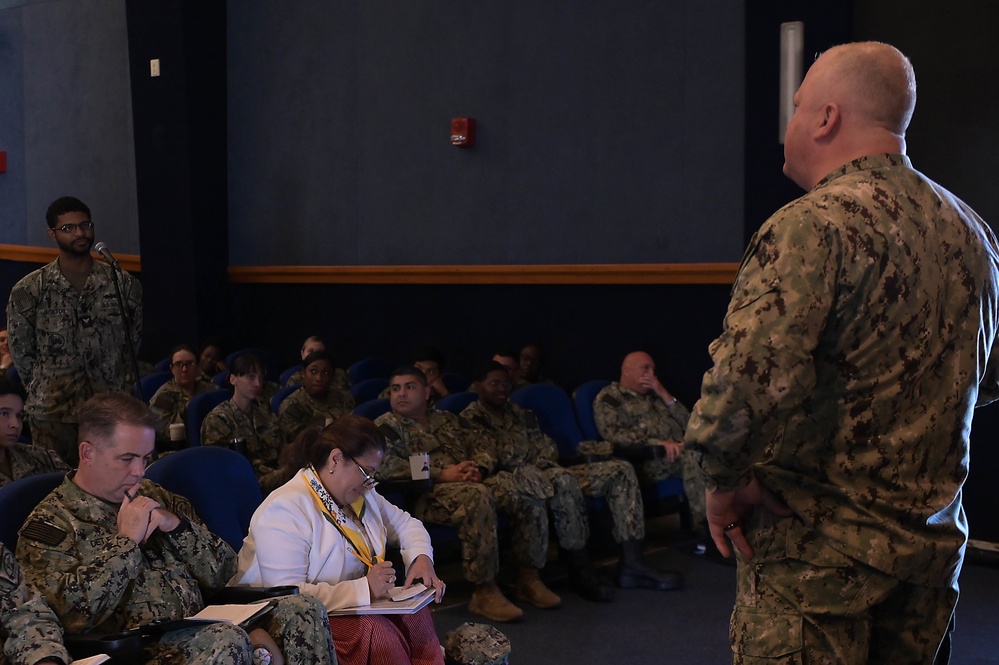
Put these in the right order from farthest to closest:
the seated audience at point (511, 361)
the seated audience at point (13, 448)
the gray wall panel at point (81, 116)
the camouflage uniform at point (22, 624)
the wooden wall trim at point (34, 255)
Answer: the gray wall panel at point (81, 116), the wooden wall trim at point (34, 255), the seated audience at point (511, 361), the seated audience at point (13, 448), the camouflage uniform at point (22, 624)

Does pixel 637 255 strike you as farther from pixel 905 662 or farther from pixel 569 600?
pixel 905 662

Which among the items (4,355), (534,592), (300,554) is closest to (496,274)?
(534,592)

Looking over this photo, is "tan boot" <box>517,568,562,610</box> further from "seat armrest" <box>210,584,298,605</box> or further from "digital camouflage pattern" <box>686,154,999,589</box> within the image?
"digital camouflage pattern" <box>686,154,999,589</box>

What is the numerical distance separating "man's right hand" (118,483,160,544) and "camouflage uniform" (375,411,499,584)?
65.1 inches

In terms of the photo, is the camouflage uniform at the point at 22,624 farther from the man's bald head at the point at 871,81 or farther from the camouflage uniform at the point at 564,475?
the camouflage uniform at the point at 564,475

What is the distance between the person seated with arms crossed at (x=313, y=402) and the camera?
17.8ft

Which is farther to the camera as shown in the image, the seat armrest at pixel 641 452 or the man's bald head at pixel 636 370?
the man's bald head at pixel 636 370

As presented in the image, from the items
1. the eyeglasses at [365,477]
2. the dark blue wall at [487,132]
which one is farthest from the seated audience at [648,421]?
the eyeglasses at [365,477]

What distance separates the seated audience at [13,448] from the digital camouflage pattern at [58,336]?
3.03 feet

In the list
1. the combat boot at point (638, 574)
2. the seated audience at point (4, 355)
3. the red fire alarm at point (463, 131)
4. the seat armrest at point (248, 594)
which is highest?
the red fire alarm at point (463, 131)

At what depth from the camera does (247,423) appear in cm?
484

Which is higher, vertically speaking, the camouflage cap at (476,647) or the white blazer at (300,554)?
the white blazer at (300,554)

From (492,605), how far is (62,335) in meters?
2.00

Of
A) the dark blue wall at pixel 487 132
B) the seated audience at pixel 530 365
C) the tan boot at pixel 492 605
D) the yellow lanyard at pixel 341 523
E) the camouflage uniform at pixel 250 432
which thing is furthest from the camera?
the seated audience at pixel 530 365
